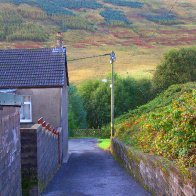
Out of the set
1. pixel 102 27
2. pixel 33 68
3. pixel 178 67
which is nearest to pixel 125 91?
pixel 178 67

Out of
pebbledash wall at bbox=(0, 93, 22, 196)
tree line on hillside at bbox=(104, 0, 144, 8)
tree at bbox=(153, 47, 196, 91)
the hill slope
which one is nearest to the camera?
pebbledash wall at bbox=(0, 93, 22, 196)

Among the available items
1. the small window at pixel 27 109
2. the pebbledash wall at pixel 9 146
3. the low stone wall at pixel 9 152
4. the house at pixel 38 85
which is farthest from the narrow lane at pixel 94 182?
the pebbledash wall at pixel 9 146

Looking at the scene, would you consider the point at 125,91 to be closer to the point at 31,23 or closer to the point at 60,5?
the point at 31,23

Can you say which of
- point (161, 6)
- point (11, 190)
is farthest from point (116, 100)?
point (161, 6)

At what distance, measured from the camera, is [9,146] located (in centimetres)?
1027

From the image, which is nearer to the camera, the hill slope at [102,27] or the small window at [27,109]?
the small window at [27,109]

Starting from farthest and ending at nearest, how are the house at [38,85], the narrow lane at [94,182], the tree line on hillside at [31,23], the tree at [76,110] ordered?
the tree line on hillside at [31,23] < the tree at [76,110] < the house at [38,85] < the narrow lane at [94,182]

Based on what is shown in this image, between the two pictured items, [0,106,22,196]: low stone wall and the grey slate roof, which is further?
the grey slate roof

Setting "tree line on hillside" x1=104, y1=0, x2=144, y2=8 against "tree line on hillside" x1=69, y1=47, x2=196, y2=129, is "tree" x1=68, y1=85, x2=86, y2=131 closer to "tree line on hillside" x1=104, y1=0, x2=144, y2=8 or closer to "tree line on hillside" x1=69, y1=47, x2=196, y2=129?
"tree line on hillside" x1=69, y1=47, x2=196, y2=129

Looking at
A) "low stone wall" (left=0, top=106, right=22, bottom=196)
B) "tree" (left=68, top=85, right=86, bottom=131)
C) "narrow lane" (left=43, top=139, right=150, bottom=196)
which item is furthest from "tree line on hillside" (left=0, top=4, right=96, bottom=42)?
"low stone wall" (left=0, top=106, right=22, bottom=196)

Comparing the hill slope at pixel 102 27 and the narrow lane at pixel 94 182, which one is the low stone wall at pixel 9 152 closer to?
the narrow lane at pixel 94 182

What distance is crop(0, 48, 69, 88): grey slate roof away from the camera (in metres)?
24.9

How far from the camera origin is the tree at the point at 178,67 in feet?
159

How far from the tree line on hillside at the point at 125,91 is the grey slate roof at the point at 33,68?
66.5 feet
